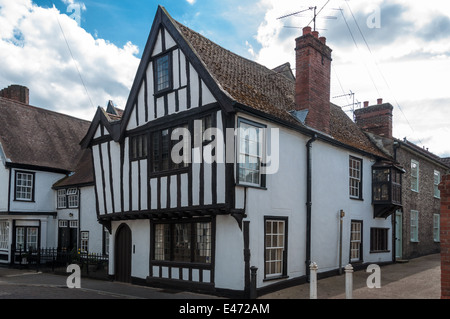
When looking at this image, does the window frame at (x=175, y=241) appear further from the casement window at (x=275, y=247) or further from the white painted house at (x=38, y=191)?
the white painted house at (x=38, y=191)

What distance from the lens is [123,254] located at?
51.7ft

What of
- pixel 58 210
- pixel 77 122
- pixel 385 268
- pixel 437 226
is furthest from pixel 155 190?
pixel 437 226

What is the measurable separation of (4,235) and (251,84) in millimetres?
17742

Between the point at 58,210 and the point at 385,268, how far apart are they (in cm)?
1802

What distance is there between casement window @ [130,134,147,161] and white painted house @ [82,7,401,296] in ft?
0.18

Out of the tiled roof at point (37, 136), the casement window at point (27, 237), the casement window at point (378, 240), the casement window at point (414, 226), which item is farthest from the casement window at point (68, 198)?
→ the casement window at point (414, 226)

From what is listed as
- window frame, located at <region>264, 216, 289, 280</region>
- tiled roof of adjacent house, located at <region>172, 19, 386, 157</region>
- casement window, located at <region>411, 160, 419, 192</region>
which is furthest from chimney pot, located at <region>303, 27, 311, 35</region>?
casement window, located at <region>411, 160, 419, 192</region>

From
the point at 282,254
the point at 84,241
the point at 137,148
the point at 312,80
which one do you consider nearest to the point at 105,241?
the point at 84,241

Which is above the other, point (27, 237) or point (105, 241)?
point (105, 241)

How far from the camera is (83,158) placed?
25.6 meters

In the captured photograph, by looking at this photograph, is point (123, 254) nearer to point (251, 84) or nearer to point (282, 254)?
point (282, 254)

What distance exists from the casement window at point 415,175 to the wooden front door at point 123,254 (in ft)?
49.9

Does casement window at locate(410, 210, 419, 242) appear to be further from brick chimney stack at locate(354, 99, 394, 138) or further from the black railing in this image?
the black railing

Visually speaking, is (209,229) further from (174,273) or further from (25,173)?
(25,173)
